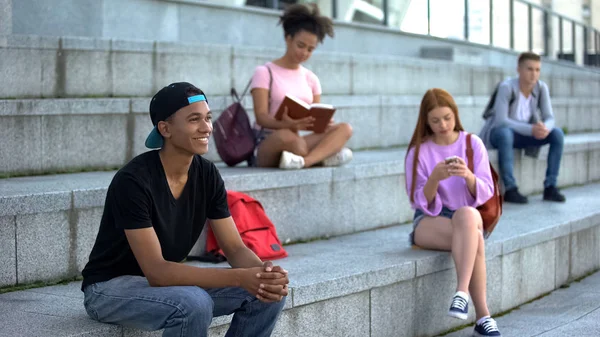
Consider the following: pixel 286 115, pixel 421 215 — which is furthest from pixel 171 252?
pixel 286 115

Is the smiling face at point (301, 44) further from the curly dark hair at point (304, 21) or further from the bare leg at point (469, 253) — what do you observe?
the bare leg at point (469, 253)

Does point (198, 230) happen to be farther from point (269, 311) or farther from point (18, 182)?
point (18, 182)

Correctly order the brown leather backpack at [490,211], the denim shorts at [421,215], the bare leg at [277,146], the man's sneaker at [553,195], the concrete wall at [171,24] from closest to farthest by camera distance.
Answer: the brown leather backpack at [490,211]
the denim shorts at [421,215]
the bare leg at [277,146]
the concrete wall at [171,24]
the man's sneaker at [553,195]

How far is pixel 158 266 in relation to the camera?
4.04 metres

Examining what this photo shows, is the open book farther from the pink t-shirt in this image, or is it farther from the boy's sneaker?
the boy's sneaker

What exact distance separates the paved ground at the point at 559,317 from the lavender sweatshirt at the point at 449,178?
0.83m

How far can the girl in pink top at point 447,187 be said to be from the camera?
5.95 metres

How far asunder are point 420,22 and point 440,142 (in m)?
8.46

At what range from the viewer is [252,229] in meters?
6.10

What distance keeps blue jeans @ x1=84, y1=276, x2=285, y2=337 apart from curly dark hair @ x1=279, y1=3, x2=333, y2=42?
368cm

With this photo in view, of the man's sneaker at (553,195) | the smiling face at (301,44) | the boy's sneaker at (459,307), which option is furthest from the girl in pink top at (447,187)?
the man's sneaker at (553,195)

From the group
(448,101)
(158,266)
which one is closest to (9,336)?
(158,266)

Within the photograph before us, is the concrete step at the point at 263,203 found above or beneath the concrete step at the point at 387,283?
above

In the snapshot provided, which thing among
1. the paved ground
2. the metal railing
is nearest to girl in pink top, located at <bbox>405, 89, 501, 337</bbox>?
the paved ground
